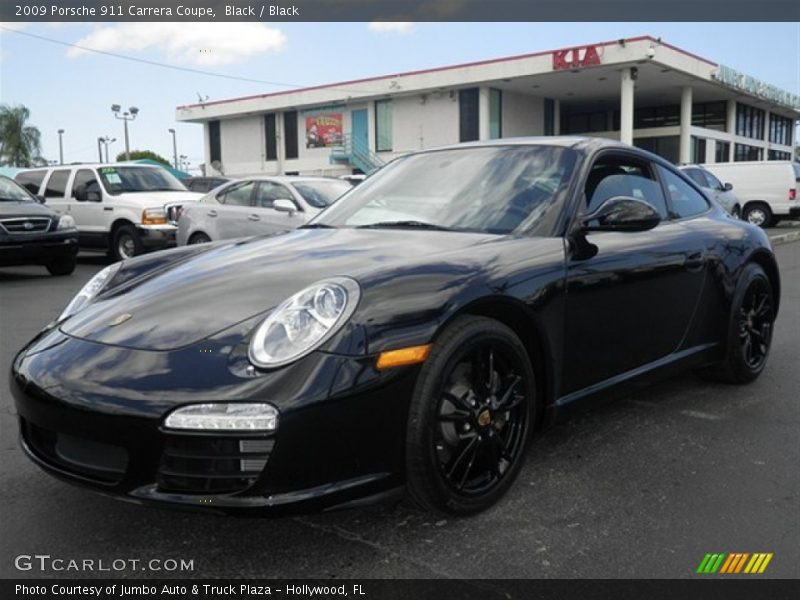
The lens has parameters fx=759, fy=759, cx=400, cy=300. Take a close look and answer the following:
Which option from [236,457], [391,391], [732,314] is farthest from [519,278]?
[732,314]

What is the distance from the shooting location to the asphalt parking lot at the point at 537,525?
2439mm

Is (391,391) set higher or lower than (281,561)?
higher

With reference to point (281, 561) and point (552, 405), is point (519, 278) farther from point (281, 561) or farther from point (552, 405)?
point (281, 561)

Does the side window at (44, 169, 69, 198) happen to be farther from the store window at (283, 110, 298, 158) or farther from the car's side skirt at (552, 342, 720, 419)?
→ the store window at (283, 110, 298, 158)

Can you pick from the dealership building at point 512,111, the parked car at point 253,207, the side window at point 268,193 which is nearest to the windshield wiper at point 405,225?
the parked car at point 253,207

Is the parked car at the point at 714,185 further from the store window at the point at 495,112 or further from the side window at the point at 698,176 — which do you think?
the store window at the point at 495,112

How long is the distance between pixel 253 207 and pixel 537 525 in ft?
29.0

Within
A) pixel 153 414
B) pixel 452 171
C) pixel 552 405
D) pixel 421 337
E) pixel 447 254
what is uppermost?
pixel 452 171

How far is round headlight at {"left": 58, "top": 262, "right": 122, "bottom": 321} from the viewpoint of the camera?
10.1ft

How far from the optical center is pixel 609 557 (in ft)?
8.14

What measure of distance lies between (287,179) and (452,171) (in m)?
7.30

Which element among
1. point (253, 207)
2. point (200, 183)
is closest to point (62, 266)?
point (253, 207)

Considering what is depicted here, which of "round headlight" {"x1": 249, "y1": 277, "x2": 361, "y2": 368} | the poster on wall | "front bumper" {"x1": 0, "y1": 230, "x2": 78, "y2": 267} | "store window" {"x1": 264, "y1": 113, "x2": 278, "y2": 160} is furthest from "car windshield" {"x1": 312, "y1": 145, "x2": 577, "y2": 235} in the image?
"store window" {"x1": 264, "y1": 113, "x2": 278, "y2": 160}

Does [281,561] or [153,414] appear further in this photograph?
[281,561]
